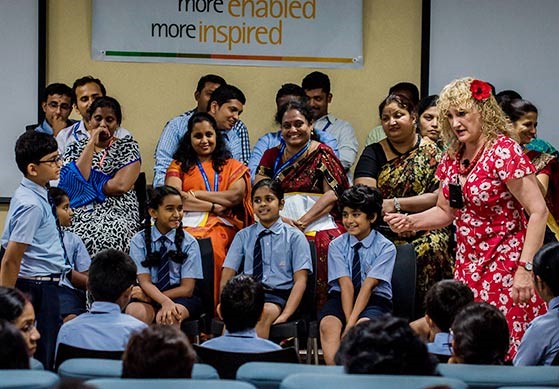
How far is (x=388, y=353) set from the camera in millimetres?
2232

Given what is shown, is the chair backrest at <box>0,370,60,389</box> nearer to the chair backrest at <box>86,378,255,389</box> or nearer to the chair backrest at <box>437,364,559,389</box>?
the chair backrest at <box>86,378,255,389</box>

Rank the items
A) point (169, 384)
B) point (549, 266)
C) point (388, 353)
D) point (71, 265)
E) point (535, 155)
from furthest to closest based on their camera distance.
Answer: point (535, 155) → point (71, 265) → point (549, 266) → point (388, 353) → point (169, 384)

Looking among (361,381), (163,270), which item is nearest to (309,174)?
(163,270)

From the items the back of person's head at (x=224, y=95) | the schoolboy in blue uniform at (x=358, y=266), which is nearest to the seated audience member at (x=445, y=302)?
the schoolboy in blue uniform at (x=358, y=266)

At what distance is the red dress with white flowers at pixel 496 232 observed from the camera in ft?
12.0

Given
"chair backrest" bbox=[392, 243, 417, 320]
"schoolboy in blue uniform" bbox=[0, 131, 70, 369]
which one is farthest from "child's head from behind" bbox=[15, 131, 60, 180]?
"chair backrest" bbox=[392, 243, 417, 320]

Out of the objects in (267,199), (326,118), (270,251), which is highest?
(326,118)

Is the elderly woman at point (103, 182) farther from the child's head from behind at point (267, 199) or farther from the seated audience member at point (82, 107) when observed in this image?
the child's head from behind at point (267, 199)

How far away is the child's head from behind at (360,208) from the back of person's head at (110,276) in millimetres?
1313

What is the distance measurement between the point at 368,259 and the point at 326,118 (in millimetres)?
1576

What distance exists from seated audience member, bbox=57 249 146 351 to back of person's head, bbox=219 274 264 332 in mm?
312

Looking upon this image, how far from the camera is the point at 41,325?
4.15 metres

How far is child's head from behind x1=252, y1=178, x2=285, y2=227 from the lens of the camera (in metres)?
4.82

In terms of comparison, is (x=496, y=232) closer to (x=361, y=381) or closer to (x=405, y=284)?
(x=405, y=284)
